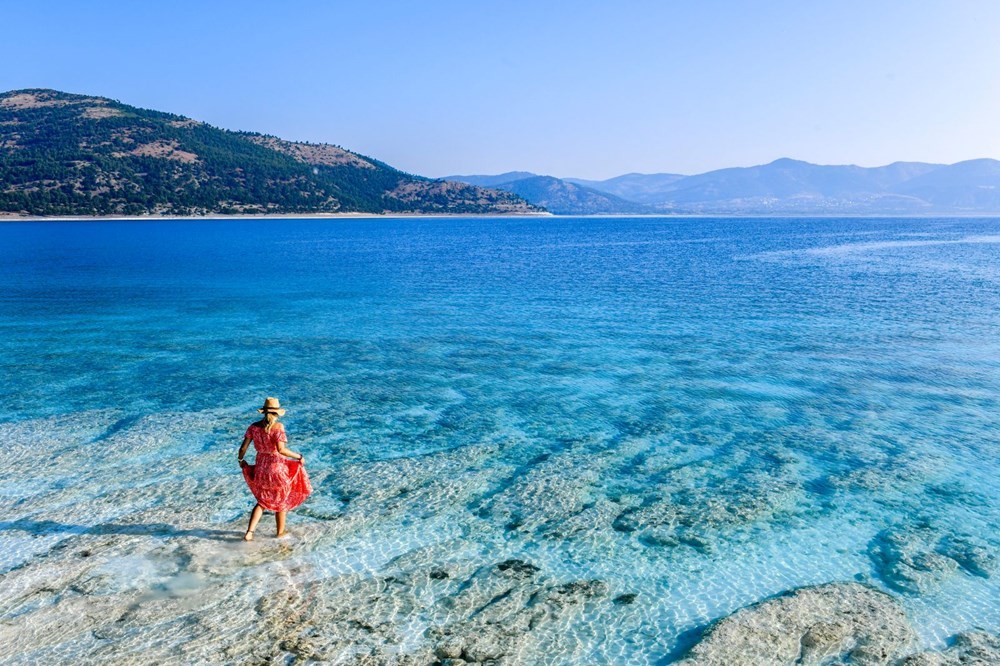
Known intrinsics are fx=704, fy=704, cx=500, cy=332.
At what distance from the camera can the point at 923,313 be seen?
3450 cm

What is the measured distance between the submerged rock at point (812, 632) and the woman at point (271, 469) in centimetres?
628

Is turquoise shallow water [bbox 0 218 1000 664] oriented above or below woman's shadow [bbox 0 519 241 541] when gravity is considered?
below

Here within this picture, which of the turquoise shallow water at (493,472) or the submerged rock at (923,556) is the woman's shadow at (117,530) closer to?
the turquoise shallow water at (493,472)

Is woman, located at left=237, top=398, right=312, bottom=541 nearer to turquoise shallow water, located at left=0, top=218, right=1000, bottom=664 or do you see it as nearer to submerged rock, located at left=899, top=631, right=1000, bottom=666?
turquoise shallow water, located at left=0, top=218, right=1000, bottom=664

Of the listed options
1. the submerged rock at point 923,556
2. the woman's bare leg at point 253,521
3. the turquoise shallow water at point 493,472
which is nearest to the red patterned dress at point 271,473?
the woman's bare leg at point 253,521

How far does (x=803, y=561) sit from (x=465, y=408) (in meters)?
9.92

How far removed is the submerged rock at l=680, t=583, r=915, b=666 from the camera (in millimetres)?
8227

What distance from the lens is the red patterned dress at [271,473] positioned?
35.2 ft

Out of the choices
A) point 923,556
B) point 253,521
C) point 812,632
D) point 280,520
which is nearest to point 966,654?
point 812,632

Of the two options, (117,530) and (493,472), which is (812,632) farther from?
(117,530)

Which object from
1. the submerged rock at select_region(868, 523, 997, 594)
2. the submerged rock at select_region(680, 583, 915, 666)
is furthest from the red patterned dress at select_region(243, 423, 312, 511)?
the submerged rock at select_region(868, 523, 997, 594)

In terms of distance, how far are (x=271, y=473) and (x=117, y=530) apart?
9.51 feet

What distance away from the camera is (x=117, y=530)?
11344 millimetres

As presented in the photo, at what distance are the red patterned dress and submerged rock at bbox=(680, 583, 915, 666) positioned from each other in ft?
20.6
